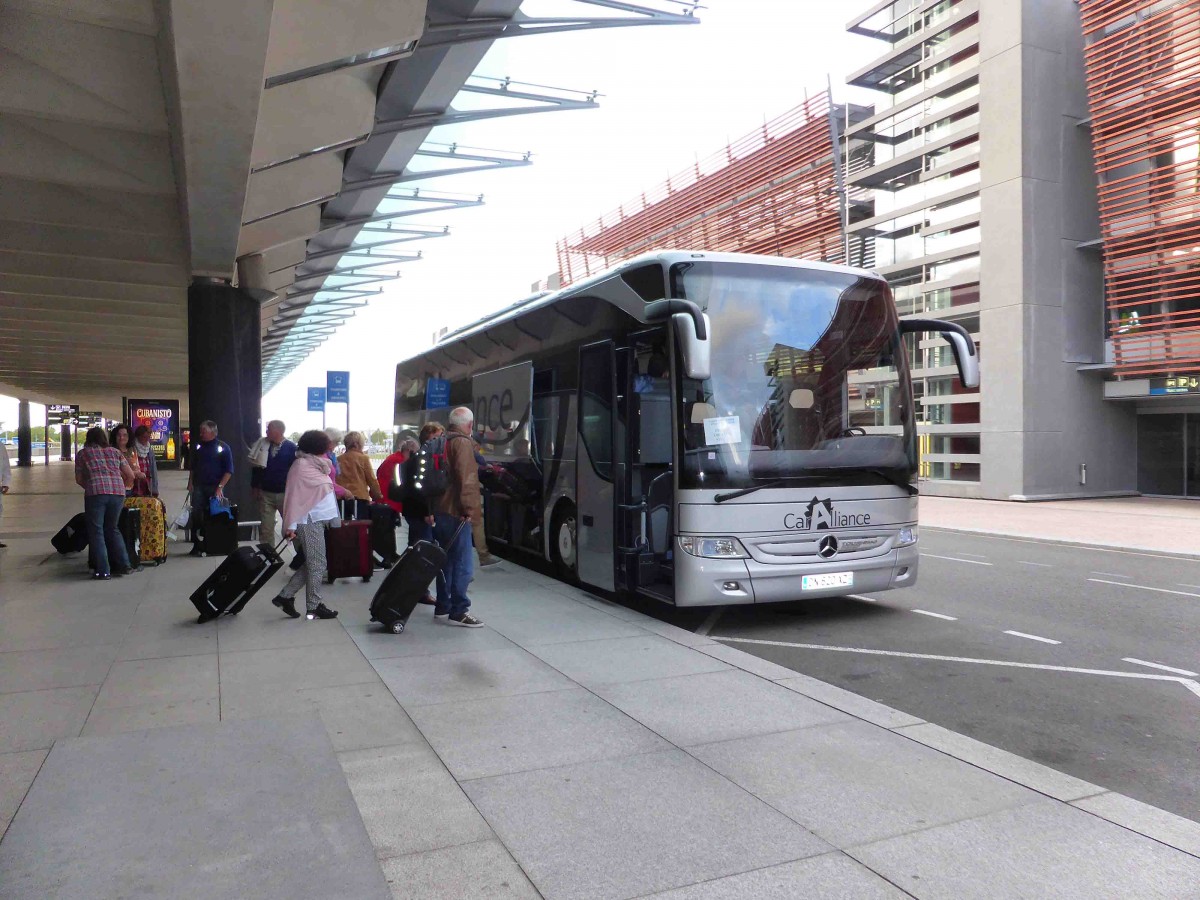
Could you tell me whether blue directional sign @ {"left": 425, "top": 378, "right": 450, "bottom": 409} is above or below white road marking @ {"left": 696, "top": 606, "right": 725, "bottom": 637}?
above

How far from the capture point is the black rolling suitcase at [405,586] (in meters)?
7.16

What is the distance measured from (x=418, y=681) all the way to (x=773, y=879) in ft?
10.5

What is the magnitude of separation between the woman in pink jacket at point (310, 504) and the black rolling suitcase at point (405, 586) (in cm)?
79

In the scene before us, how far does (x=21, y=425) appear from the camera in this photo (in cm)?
5650

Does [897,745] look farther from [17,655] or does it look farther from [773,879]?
[17,655]

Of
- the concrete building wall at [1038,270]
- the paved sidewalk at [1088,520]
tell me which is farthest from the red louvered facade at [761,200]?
the paved sidewalk at [1088,520]

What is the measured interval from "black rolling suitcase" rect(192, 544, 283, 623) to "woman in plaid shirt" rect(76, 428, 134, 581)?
276 centimetres

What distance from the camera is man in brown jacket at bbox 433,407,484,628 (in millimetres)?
7398

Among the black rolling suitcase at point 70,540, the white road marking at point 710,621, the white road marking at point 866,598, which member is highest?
the black rolling suitcase at point 70,540

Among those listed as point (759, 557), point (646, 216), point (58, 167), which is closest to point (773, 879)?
point (759, 557)

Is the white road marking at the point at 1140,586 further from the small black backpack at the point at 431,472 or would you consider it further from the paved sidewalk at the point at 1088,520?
the small black backpack at the point at 431,472

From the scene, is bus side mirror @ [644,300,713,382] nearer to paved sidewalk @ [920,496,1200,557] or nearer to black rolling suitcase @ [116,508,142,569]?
black rolling suitcase @ [116,508,142,569]

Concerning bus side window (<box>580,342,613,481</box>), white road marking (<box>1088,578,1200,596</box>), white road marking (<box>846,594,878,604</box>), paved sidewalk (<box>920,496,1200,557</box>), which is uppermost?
bus side window (<box>580,342,613,481</box>)

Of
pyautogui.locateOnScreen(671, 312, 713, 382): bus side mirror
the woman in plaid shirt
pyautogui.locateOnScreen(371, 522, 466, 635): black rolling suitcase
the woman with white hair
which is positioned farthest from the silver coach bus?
the woman in plaid shirt
